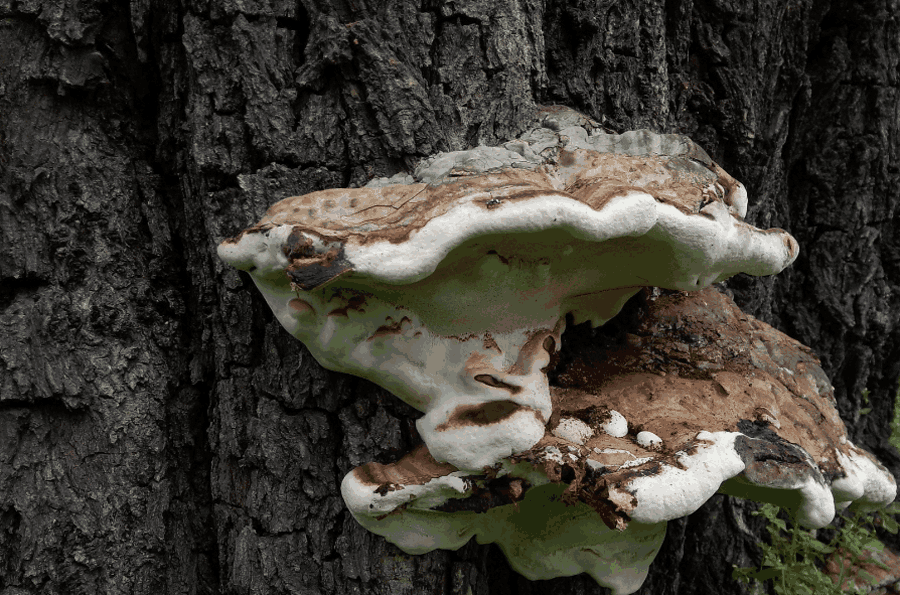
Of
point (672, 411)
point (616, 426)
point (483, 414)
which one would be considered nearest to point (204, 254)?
point (483, 414)

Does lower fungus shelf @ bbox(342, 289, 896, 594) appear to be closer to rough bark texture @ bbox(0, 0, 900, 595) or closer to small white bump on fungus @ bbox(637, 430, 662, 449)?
small white bump on fungus @ bbox(637, 430, 662, 449)

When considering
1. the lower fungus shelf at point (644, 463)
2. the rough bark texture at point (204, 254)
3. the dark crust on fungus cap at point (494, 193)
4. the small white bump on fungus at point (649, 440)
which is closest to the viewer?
the dark crust on fungus cap at point (494, 193)

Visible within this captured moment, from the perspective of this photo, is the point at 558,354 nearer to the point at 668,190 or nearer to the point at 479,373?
the point at 479,373

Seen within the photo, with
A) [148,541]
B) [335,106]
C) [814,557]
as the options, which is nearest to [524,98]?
[335,106]

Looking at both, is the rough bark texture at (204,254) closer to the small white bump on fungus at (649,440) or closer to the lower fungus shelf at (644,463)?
the lower fungus shelf at (644,463)

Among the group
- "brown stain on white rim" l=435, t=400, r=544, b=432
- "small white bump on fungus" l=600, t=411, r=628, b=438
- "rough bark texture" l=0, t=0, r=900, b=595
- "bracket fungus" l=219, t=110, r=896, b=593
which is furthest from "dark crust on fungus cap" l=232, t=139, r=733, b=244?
"small white bump on fungus" l=600, t=411, r=628, b=438

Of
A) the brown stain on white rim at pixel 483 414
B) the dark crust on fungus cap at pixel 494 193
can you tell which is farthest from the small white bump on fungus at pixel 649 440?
the dark crust on fungus cap at pixel 494 193

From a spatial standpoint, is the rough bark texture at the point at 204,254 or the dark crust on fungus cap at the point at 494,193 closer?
the dark crust on fungus cap at the point at 494,193
